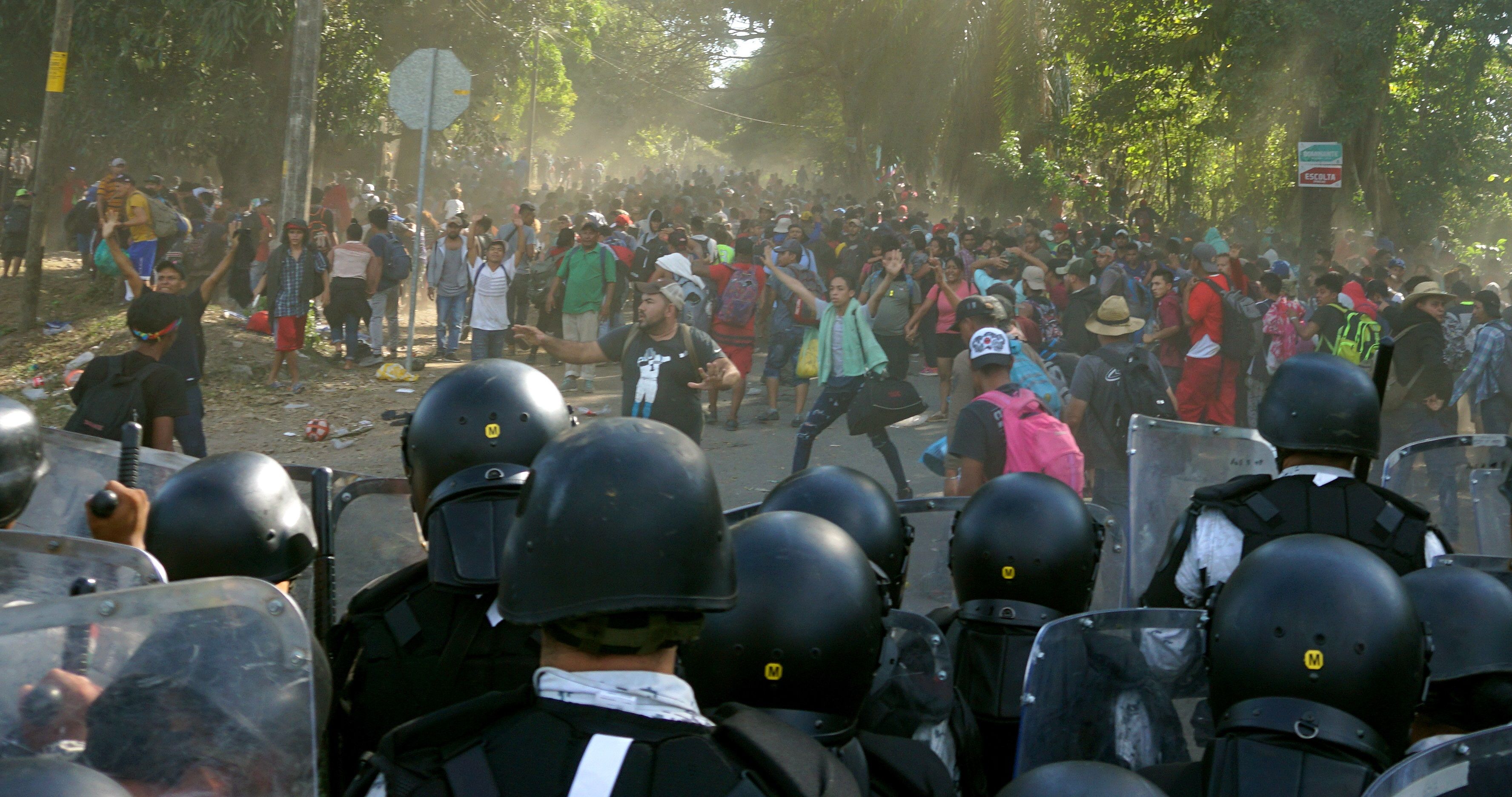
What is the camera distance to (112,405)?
5297 millimetres

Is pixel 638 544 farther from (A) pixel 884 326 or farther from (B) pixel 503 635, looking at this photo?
(A) pixel 884 326

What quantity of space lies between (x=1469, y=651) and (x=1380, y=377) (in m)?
1.45

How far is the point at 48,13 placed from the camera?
1900 centimetres

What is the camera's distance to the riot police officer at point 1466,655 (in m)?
2.64

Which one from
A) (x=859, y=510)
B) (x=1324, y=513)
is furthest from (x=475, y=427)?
(x=1324, y=513)

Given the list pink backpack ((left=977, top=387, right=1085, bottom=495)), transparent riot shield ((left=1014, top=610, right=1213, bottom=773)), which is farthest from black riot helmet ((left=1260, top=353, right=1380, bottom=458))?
pink backpack ((left=977, top=387, right=1085, bottom=495))

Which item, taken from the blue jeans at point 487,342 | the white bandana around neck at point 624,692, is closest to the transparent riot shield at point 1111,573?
the white bandana around neck at point 624,692

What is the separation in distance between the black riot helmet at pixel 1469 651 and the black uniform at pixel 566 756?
168 centimetres

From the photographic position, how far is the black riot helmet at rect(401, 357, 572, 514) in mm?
2863

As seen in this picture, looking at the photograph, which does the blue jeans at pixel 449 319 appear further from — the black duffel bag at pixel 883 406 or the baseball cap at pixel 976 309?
the baseball cap at pixel 976 309

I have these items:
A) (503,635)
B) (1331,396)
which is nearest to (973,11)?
(1331,396)

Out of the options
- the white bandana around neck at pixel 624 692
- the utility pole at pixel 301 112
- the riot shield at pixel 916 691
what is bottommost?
the riot shield at pixel 916 691

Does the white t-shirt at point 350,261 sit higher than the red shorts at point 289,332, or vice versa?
the white t-shirt at point 350,261

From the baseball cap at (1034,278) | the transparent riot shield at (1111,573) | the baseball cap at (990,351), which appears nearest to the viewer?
the transparent riot shield at (1111,573)
